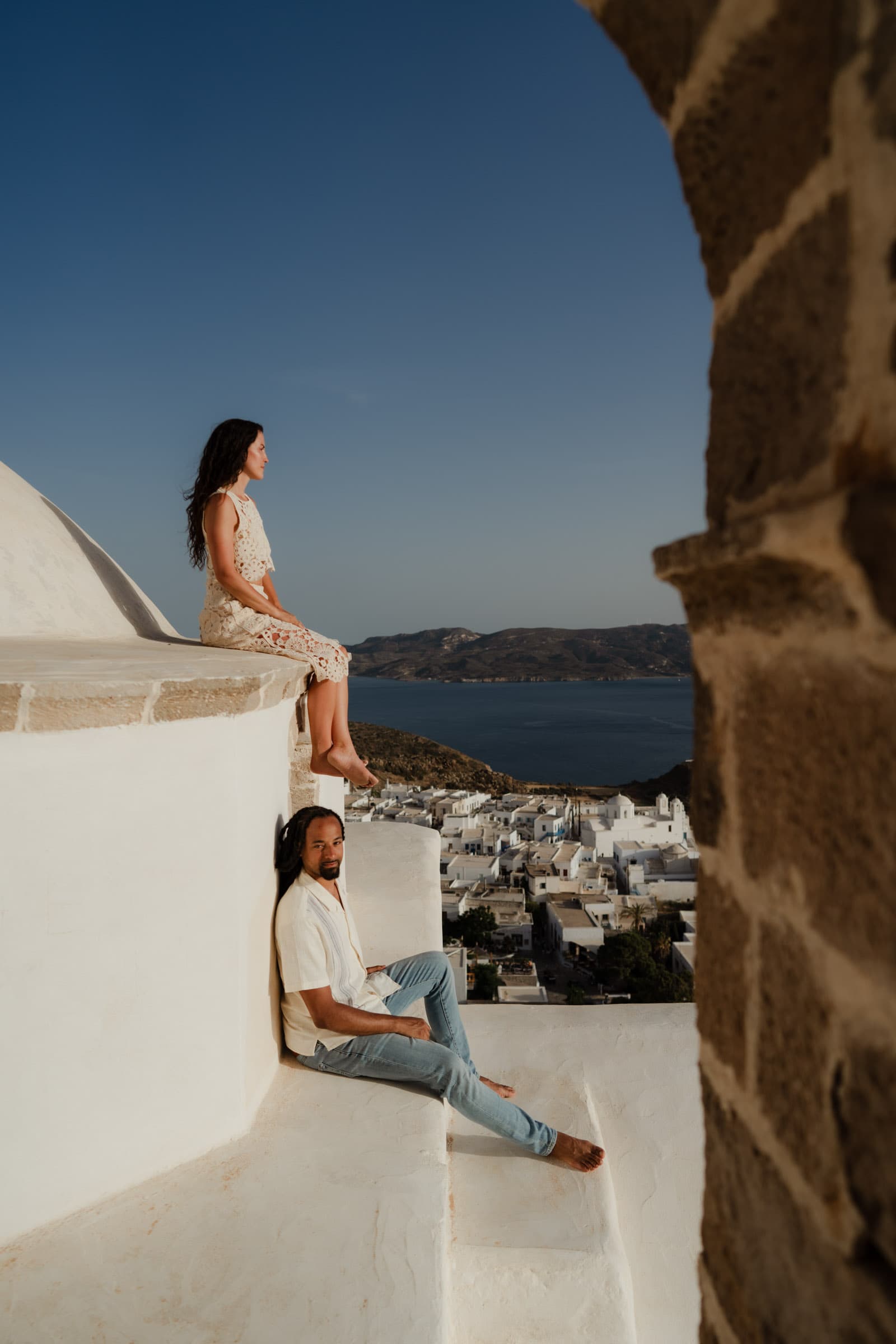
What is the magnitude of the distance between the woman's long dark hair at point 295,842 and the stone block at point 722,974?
77.0 inches

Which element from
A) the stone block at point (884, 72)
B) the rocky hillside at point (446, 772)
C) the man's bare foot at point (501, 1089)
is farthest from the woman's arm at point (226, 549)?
the rocky hillside at point (446, 772)

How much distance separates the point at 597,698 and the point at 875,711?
100.0 m

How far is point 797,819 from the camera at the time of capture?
0.82m

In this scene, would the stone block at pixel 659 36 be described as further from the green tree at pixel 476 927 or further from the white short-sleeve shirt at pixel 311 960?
the green tree at pixel 476 927

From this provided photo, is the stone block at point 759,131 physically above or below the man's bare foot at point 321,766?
above

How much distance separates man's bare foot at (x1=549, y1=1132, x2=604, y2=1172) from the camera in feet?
8.93

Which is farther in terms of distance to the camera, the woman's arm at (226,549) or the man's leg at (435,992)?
the woman's arm at (226,549)

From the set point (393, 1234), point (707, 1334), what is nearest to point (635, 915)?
point (393, 1234)

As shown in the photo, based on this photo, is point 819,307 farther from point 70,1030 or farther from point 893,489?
point 70,1030

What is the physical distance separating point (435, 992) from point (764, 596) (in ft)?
8.79

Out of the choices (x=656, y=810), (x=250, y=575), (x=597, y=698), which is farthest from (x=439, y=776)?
(x=597, y=698)

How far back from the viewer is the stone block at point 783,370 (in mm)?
719

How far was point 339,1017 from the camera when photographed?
2.70 metres

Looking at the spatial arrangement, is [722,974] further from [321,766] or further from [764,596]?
[321,766]
